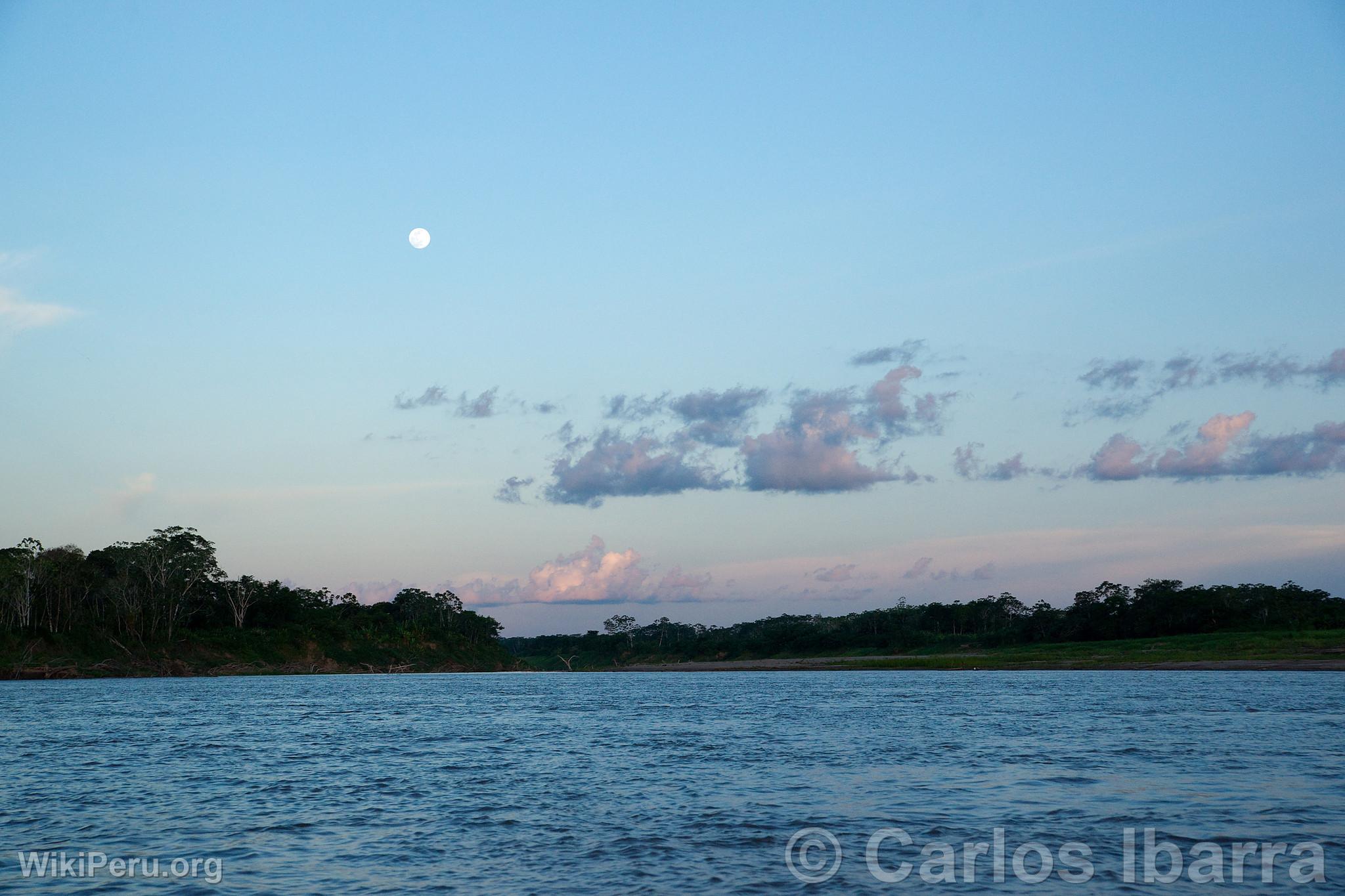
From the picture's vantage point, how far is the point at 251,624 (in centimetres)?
19400

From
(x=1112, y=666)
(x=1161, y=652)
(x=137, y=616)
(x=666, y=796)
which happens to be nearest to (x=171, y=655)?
(x=137, y=616)

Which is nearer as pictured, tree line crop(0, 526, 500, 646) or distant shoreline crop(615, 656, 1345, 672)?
distant shoreline crop(615, 656, 1345, 672)

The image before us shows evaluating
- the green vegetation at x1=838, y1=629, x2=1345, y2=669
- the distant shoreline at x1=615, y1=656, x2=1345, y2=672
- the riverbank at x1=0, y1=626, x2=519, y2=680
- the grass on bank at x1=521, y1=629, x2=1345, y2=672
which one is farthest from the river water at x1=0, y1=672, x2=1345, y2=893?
the riverbank at x1=0, y1=626, x2=519, y2=680

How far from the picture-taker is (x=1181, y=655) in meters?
144

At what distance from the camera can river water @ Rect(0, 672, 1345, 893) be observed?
2089 centimetres

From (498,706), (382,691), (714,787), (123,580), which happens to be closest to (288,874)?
(714,787)

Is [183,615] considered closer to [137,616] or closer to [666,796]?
[137,616]

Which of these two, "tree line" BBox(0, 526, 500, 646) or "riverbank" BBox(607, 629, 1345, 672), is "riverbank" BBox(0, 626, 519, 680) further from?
"riverbank" BBox(607, 629, 1345, 672)

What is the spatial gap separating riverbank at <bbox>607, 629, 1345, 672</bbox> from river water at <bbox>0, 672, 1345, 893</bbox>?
70.5 meters

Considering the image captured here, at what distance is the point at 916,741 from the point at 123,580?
160 metres

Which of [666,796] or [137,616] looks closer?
[666,796]

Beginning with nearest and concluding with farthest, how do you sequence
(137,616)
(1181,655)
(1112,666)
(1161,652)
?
(1181,655) < (1112,666) < (1161,652) < (137,616)

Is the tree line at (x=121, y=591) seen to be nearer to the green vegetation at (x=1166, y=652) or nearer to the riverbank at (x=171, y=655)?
the riverbank at (x=171, y=655)

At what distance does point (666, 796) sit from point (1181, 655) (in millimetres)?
138040
